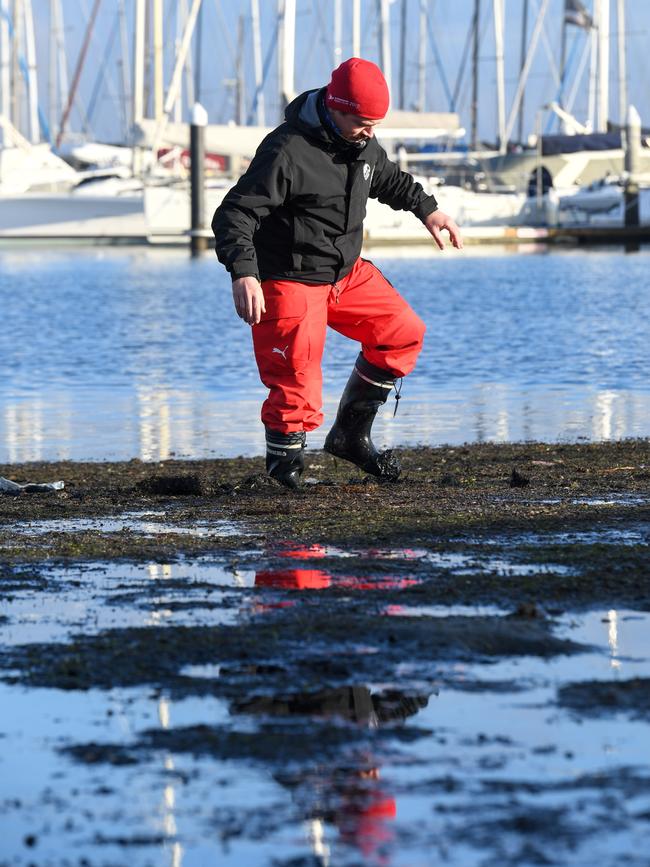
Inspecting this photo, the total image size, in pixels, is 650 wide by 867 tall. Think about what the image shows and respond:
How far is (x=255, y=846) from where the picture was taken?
8.70 feet

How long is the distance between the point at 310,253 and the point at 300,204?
204 millimetres

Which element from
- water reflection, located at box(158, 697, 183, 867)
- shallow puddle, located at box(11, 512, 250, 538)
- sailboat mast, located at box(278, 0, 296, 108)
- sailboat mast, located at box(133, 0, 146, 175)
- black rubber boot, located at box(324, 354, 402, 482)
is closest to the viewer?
water reflection, located at box(158, 697, 183, 867)

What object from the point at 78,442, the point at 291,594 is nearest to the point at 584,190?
the point at 78,442

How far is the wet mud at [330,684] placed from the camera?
272 cm

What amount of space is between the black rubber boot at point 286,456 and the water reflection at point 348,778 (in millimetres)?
3501

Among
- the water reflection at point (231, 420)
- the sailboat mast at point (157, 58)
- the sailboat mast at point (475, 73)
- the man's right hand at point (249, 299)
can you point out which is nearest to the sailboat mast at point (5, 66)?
the sailboat mast at point (157, 58)

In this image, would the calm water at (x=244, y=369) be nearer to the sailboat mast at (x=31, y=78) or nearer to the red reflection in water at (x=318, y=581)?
the red reflection in water at (x=318, y=581)

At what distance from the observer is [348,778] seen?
296cm

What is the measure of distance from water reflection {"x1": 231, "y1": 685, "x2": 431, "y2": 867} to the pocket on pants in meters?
3.44

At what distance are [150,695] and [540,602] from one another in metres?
1.28

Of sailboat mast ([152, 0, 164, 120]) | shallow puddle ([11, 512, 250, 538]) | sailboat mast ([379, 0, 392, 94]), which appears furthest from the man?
sailboat mast ([379, 0, 392, 94])

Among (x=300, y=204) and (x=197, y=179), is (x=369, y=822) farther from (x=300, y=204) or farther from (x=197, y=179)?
(x=197, y=179)

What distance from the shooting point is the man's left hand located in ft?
24.3

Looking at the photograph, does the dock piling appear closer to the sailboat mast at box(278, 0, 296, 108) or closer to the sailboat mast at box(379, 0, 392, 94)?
the sailboat mast at box(278, 0, 296, 108)
